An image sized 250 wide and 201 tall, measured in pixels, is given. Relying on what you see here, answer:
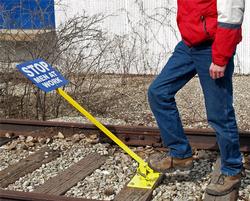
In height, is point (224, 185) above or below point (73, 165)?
above

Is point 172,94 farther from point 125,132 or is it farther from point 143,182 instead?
point 125,132

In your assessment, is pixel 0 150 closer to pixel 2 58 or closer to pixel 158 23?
pixel 2 58

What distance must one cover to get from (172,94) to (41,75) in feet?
4.64

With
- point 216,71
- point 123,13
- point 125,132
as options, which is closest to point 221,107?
point 216,71

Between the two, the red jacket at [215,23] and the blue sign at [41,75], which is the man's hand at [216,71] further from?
the blue sign at [41,75]

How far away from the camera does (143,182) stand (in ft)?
15.3

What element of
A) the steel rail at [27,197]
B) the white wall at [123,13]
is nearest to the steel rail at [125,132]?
the steel rail at [27,197]

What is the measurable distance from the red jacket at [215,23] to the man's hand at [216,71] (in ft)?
0.11

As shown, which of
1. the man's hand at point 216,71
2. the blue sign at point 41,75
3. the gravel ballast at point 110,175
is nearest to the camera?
the man's hand at point 216,71

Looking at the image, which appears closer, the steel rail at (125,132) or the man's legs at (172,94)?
the man's legs at (172,94)

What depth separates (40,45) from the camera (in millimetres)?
8203

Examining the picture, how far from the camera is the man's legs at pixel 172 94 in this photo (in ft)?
13.9

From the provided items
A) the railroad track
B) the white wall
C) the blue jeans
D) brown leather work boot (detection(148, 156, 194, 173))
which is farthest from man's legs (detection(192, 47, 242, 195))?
the white wall

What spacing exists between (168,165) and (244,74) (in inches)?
287
